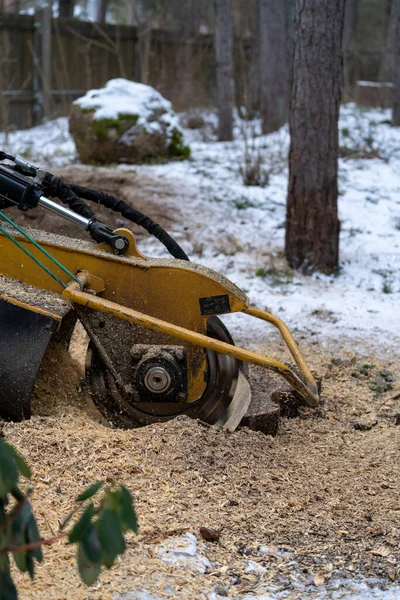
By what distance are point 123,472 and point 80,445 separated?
266 mm

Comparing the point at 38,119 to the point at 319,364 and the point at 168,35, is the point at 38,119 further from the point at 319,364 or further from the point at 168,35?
the point at 319,364

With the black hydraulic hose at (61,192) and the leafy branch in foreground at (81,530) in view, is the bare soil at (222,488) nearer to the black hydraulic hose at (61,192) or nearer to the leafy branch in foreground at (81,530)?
the black hydraulic hose at (61,192)

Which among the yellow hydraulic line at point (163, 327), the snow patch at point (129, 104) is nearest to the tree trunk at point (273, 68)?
the snow patch at point (129, 104)

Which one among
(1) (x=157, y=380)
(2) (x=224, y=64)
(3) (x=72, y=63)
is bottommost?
(1) (x=157, y=380)

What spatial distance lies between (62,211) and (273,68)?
1105cm

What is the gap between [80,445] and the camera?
3789mm

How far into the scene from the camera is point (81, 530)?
1739 mm

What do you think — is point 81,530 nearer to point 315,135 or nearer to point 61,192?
point 61,192

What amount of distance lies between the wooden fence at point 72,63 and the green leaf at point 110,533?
578 inches

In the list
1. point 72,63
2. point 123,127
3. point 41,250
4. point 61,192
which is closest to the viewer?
point 41,250

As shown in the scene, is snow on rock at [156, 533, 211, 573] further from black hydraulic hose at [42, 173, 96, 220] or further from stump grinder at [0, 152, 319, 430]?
black hydraulic hose at [42, 173, 96, 220]

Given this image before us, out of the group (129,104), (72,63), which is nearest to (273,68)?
(129,104)

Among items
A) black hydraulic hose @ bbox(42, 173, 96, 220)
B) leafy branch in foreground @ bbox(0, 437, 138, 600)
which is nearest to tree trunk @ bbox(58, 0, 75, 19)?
black hydraulic hose @ bbox(42, 173, 96, 220)

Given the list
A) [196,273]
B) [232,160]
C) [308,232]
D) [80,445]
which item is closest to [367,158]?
[232,160]
